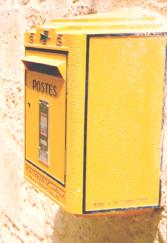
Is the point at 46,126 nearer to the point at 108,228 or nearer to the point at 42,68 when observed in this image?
the point at 42,68

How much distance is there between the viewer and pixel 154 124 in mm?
1330

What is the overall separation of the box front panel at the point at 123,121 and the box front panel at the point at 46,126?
0.08 m

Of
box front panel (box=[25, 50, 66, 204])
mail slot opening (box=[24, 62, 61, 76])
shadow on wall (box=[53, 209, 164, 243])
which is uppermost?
mail slot opening (box=[24, 62, 61, 76])

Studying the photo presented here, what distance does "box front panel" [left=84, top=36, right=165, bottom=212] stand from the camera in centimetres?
126

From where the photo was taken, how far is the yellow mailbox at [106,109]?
125 cm

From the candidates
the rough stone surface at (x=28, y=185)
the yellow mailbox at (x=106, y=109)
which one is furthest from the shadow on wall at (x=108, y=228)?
the yellow mailbox at (x=106, y=109)

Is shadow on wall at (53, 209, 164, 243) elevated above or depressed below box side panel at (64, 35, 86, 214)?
below

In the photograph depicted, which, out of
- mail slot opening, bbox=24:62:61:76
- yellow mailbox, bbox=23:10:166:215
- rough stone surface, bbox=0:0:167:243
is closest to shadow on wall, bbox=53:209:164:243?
rough stone surface, bbox=0:0:167:243

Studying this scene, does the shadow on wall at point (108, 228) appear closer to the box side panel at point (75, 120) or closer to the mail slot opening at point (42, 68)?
the box side panel at point (75, 120)

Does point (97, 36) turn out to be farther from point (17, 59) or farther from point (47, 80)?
point (17, 59)

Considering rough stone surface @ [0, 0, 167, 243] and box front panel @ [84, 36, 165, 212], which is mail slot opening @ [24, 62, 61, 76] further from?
rough stone surface @ [0, 0, 167, 243]

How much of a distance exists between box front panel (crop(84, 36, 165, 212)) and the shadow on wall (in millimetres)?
180

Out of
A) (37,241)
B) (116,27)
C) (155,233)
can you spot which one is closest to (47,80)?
(116,27)

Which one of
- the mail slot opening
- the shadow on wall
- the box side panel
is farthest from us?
the shadow on wall
